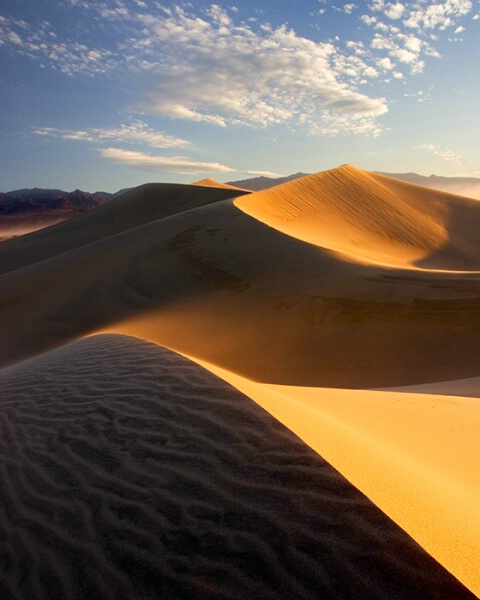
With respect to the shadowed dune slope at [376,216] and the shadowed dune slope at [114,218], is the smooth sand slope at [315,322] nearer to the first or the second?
the shadowed dune slope at [376,216]

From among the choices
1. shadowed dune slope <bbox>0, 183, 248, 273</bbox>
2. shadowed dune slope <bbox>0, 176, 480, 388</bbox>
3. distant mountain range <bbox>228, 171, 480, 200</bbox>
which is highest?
distant mountain range <bbox>228, 171, 480, 200</bbox>

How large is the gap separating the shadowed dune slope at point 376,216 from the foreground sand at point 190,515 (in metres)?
12.8

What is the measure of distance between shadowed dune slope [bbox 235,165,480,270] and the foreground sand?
12800 mm

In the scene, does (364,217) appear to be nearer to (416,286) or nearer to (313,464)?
(416,286)

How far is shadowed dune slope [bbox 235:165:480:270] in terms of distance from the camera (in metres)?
17.6

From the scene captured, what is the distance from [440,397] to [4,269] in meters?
21.1

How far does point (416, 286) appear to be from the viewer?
8750 mm

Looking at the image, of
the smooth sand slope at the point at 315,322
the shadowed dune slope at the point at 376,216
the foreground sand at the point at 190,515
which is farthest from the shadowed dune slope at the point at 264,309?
the shadowed dune slope at the point at 376,216

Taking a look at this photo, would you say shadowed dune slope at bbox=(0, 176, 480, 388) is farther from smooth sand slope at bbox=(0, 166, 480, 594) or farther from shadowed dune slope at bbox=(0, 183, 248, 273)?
shadowed dune slope at bbox=(0, 183, 248, 273)

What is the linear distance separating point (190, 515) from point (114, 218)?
92.8 ft

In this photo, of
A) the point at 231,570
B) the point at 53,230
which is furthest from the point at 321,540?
the point at 53,230

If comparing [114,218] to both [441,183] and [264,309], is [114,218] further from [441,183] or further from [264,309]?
[441,183]

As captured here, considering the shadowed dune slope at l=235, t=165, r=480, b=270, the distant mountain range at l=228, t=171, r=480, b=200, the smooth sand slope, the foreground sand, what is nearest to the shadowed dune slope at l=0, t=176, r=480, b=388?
the smooth sand slope

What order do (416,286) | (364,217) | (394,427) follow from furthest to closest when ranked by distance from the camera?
(364,217) < (416,286) < (394,427)
